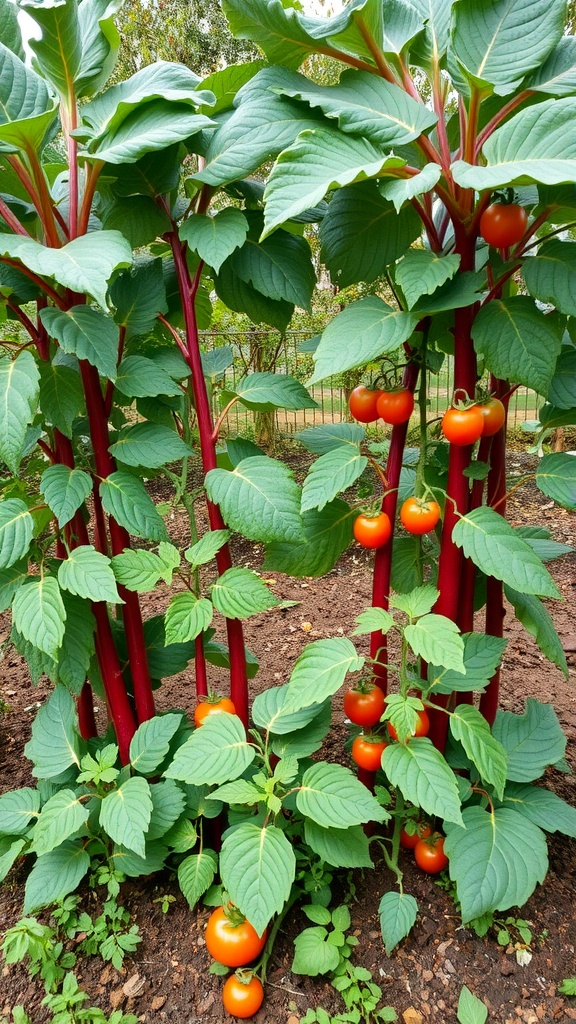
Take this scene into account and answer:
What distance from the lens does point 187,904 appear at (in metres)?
1.51

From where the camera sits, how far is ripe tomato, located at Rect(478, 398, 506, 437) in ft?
4.10

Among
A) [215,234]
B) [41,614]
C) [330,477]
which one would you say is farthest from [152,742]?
[215,234]

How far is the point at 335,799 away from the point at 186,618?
480 mm

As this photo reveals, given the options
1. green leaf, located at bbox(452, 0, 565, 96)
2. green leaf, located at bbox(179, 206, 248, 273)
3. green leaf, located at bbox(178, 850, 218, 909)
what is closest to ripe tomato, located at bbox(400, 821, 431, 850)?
green leaf, located at bbox(178, 850, 218, 909)

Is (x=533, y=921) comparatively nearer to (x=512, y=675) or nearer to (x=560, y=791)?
(x=560, y=791)

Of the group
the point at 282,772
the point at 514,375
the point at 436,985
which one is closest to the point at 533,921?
the point at 436,985

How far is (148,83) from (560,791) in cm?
202

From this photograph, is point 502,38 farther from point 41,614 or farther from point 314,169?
point 41,614

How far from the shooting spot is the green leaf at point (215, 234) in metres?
1.20

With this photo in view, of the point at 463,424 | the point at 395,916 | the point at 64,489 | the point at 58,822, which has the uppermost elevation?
the point at 463,424

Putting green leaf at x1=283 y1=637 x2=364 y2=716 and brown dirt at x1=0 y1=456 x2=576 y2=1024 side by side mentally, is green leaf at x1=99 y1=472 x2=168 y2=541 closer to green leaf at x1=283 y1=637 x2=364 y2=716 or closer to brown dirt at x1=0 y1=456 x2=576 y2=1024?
green leaf at x1=283 y1=637 x2=364 y2=716

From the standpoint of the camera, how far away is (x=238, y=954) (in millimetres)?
1259

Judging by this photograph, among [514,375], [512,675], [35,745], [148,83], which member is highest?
[148,83]

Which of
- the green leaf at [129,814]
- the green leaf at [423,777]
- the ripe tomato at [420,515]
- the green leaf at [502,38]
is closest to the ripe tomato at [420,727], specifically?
the green leaf at [423,777]
